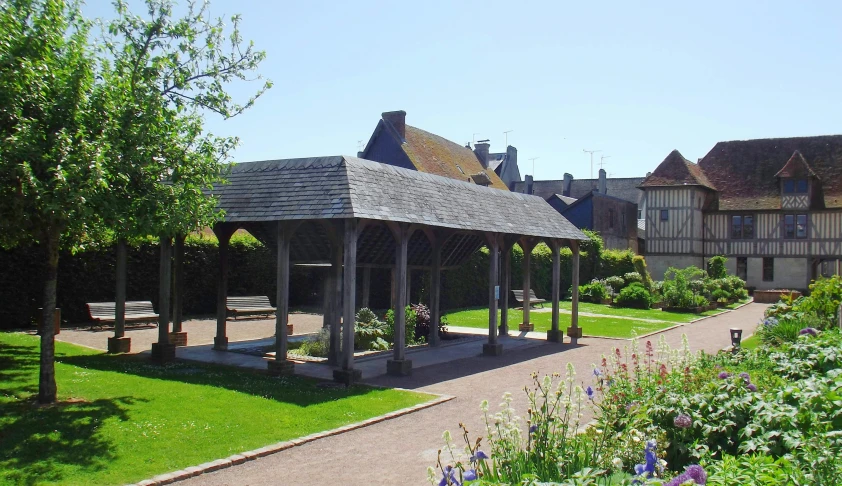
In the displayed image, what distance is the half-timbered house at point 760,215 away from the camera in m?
41.3

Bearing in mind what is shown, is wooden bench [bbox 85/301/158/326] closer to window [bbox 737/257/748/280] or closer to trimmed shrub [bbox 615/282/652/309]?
trimmed shrub [bbox 615/282/652/309]

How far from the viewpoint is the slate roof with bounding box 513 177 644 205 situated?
6312 centimetres

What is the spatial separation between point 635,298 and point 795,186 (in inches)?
727

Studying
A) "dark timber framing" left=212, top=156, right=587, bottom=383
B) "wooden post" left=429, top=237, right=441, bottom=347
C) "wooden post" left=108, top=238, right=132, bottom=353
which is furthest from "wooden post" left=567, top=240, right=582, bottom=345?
"wooden post" left=108, top=238, right=132, bottom=353

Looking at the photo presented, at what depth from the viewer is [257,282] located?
25672 millimetres

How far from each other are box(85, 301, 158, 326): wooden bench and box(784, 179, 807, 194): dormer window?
38.2 m

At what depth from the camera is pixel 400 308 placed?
41.1ft

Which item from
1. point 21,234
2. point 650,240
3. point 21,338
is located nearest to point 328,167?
point 21,234

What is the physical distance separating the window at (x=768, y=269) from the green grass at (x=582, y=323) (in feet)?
70.1

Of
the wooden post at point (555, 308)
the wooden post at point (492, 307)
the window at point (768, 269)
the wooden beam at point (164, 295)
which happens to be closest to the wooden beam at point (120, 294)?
the wooden beam at point (164, 295)

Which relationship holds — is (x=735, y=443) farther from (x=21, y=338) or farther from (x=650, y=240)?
(x=650, y=240)

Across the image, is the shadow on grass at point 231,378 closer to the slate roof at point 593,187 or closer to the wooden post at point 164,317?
the wooden post at point 164,317

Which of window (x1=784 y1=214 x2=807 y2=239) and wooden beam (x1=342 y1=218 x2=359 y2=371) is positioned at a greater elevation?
window (x1=784 y1=214 x2=807 y2=239)

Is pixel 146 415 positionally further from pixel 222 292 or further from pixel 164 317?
pixel 222 292
